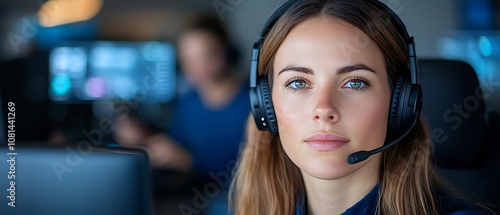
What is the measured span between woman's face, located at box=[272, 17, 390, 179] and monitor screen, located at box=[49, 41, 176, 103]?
3390 millimetres

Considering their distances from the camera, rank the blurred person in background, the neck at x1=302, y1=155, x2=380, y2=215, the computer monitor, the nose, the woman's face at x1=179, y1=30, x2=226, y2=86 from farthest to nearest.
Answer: the woman's face at x1=179, y1=30, x2=226, y2=86, the blurred person in background, the neck at x1=302, y1=155, x2=380, y2=215, the nose, the computer monitor

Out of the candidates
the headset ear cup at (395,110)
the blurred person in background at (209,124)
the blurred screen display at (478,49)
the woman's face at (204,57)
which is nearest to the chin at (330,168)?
the headset ear cup at (395,110)

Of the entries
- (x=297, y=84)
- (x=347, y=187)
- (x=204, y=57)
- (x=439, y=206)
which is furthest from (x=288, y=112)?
(x=204, y=57)

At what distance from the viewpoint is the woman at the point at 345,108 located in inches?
41.8

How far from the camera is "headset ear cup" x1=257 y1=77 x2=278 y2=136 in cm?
115

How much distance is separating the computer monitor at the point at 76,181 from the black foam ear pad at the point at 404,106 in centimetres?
42

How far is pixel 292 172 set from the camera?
1.31 m

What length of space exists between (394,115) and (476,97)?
37 cm

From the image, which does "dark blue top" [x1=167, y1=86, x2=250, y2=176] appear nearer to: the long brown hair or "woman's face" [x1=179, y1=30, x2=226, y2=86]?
"woman's face" [x1=179, y1=30, x2=226, y2=86]

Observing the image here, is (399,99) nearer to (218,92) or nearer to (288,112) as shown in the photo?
(288,112)

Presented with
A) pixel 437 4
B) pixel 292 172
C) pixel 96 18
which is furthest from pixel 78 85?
pixel 292 172

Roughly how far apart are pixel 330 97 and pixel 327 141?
7 centimetres

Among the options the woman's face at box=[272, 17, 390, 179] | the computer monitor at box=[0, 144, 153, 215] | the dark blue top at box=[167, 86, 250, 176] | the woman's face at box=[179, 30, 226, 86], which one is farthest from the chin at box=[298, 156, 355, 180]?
the woman's face at box=[179, 30, 226, 86]

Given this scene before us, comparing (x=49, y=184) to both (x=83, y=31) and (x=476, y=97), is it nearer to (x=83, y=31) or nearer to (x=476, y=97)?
(x=476, y=97)
